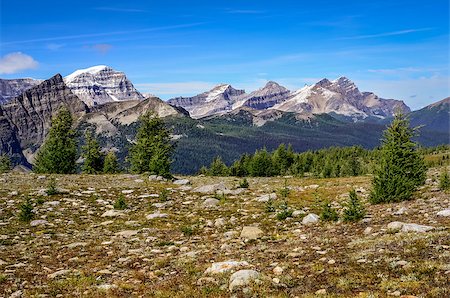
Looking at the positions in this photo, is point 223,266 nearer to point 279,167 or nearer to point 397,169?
point 397,169

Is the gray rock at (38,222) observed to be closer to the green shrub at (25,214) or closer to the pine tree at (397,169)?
the green shrub at (25,214)

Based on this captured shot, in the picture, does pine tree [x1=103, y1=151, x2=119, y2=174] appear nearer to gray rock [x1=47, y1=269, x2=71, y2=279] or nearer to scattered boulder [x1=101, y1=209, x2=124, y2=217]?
scattered boulder [x1=101, y1=209, x2=124, y2=217]

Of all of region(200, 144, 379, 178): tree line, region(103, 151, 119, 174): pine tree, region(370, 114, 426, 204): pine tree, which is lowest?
region(200, 144, 379, 178): tree line

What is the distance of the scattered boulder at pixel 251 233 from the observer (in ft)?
60.7

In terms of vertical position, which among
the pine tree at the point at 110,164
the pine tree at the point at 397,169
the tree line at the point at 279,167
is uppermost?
the pine tree at the point at 397,169

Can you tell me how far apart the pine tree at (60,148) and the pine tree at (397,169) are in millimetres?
47817

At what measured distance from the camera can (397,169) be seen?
25219 millimetres

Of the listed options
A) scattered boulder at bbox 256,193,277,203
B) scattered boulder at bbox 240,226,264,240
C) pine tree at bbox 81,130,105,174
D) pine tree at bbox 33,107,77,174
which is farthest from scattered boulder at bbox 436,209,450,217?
pine tree at bbox 81,130,105,174

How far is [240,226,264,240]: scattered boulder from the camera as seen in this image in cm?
1852

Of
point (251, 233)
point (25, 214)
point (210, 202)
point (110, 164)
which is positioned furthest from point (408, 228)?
point (110, 164)

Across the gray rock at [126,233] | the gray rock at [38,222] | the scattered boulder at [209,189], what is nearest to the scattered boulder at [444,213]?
the gray rock at [126,233]

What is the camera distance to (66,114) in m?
61.9

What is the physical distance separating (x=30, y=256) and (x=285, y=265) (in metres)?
11.1

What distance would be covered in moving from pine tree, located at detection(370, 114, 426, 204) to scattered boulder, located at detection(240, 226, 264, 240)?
10261mm
